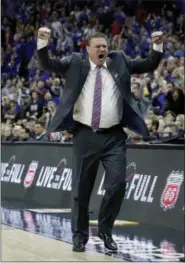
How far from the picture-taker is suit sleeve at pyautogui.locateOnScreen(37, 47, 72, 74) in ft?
22.9

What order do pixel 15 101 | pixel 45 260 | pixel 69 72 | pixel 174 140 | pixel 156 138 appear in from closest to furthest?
pixel 45 260, pixel 69 72, pixel 174 140, pixel 156 138, pixel 15 101

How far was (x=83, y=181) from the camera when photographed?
7.33 meters

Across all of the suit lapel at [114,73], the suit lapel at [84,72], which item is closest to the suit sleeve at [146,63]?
the suit lapel at [114,73]

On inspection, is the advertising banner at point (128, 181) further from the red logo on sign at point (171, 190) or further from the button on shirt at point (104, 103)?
the button on shirt at point (104, 103)

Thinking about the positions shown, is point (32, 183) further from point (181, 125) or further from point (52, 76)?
point (52, 76)

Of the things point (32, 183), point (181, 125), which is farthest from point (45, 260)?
point (32, 183)

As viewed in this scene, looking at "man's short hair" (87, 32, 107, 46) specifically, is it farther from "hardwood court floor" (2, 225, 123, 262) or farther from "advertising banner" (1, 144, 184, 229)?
"advertising banner" (1, 144, 184, 229)

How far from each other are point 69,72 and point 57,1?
71.6 feet

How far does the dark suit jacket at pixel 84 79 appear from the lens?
7152 mm

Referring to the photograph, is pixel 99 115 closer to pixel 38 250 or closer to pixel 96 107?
pixel 96 107

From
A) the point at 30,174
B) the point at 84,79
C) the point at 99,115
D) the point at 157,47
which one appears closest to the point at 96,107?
→ the point at 99,115

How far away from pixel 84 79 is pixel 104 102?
0.30m

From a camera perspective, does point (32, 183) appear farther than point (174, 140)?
Yes

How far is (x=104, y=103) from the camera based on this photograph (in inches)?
282
